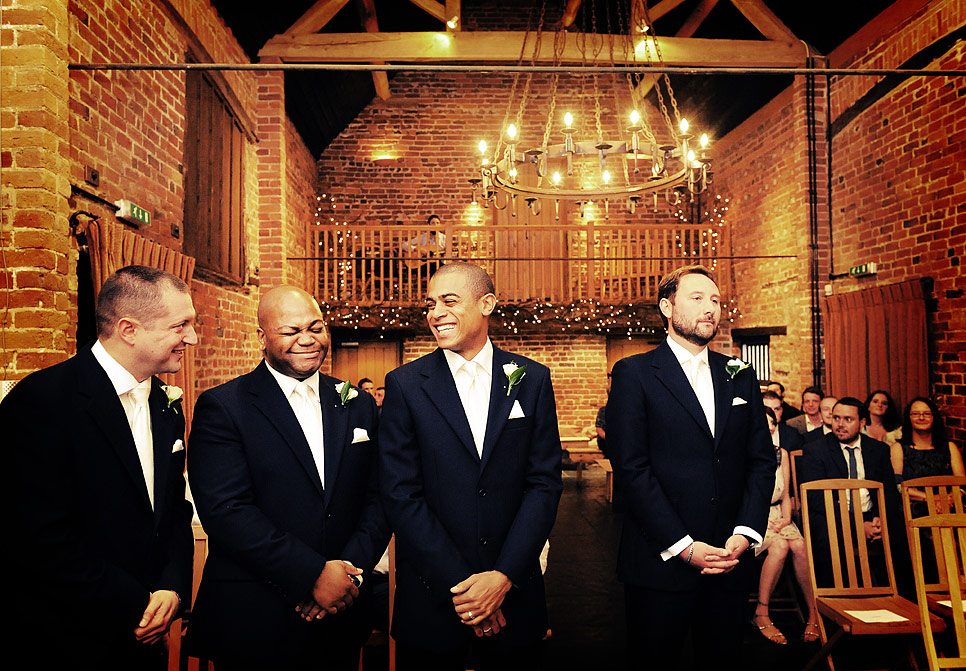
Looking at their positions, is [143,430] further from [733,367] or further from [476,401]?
[733,367]

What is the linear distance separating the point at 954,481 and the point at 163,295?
3.55 metres

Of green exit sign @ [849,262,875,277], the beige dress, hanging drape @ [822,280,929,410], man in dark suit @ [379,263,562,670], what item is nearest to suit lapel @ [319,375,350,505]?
man in dark suit @ [379,263,562,670]

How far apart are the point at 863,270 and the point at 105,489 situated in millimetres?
6828

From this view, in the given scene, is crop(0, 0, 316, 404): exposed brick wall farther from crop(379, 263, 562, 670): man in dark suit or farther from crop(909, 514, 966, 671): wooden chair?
crop(909, 514, 966, 671): wooden chair

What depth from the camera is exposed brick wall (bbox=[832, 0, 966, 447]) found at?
16.3 feet

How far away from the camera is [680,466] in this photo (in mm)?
2109

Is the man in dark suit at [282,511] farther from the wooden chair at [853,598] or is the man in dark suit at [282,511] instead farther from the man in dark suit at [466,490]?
the wooden chair at [853,598]

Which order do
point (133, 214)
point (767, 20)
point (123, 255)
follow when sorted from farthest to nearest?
1. point (767, 20)
2. point (133, 214)
3. point (123, 255)

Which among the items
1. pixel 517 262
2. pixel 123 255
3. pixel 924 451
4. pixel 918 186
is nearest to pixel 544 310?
pixel 517 262

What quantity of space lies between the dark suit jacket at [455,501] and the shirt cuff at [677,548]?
446mm

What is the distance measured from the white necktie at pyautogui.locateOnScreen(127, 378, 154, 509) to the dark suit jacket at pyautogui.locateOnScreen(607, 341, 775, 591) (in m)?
→ 1.48

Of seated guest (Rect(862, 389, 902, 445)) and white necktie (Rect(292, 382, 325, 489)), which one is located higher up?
white necktie (Rect(292, 382, 325, 489))

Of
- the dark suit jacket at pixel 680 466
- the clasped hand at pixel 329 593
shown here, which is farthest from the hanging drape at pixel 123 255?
the dark suit jacket at pixel 680 466

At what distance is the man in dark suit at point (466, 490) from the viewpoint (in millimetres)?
1763
